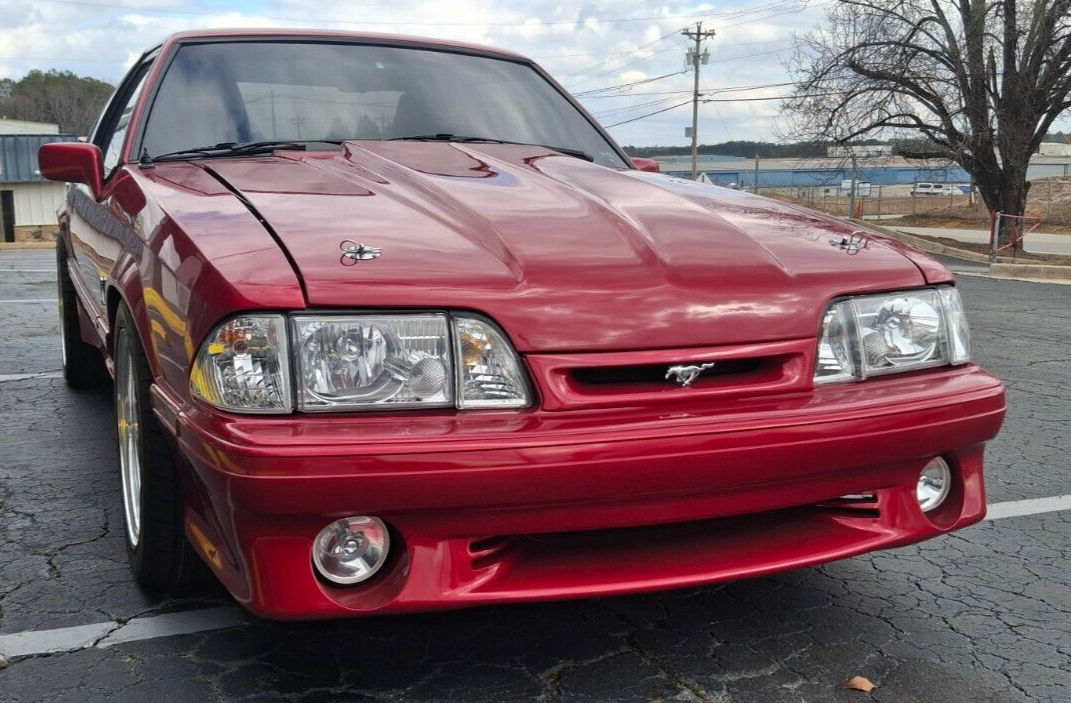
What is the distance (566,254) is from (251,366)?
69 cm

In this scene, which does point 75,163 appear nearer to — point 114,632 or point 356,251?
point 114,632

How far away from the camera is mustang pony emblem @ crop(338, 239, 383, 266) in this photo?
207 centimetres

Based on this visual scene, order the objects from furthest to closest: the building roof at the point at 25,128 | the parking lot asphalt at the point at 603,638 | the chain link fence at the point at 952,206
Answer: the building roof at the point at 25,128
the chain link fence at the point at 952,206
the parking lot asphalt at the point at 603,638

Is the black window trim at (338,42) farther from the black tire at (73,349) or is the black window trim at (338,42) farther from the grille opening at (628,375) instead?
the grille opening at (628,375)

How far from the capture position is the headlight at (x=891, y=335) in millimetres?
2312

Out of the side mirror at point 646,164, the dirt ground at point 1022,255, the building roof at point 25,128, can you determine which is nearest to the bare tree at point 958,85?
the dirt ground at point 1022,255

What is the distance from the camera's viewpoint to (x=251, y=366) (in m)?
1.98

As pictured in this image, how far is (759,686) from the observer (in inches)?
88.9

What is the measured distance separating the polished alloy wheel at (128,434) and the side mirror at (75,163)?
0.74 metres

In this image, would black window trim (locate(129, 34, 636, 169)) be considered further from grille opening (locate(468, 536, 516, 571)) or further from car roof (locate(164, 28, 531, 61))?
grille opening (locate(468, 536, 516, 571))

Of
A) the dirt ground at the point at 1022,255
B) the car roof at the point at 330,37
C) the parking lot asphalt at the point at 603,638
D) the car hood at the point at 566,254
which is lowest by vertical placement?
the parking lot asphalt at the point at 603,638

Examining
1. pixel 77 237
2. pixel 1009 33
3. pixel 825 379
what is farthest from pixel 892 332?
pixel 1009 33

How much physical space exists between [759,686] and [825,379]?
2.20 ft

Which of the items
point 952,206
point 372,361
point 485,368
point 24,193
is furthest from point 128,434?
point 24,193
